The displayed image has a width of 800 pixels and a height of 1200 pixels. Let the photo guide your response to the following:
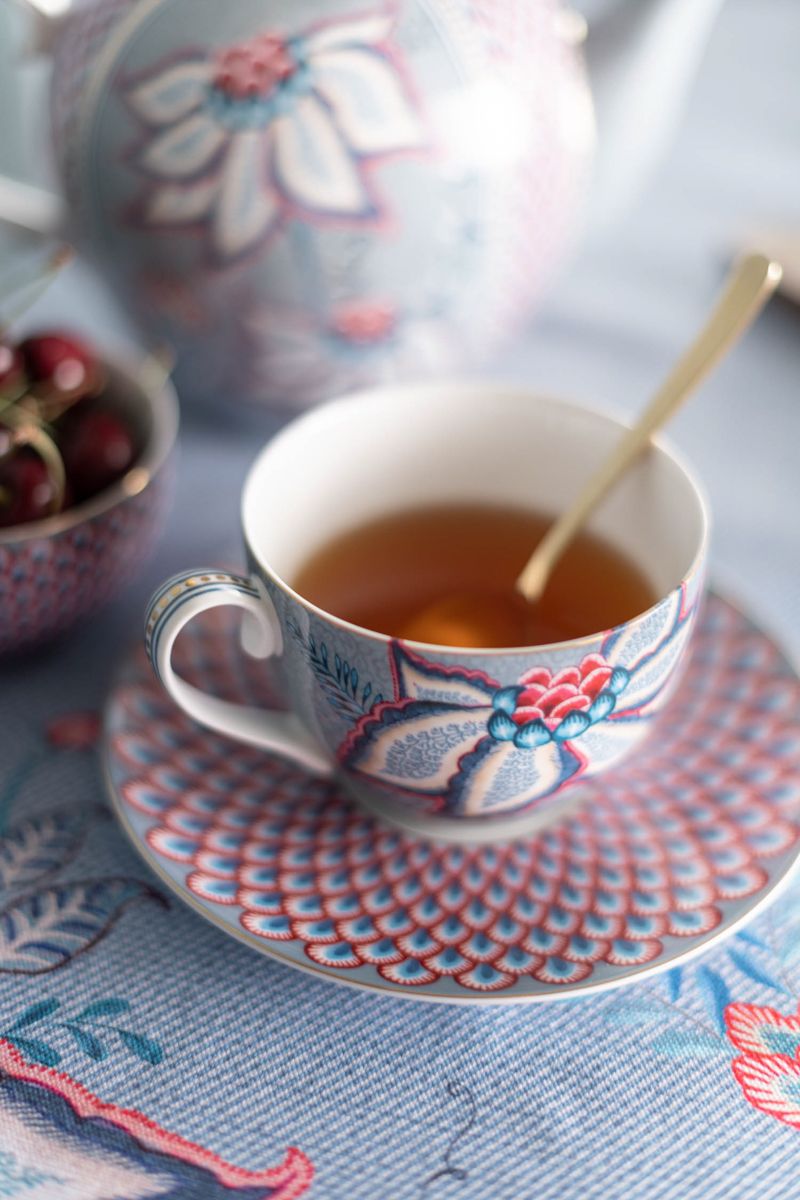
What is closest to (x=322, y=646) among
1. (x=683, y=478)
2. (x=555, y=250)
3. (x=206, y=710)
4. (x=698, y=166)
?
(x=206, y=710)

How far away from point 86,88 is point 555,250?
277mm

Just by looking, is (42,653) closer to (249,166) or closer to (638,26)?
(249,166)

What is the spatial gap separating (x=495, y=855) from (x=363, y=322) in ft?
1.04

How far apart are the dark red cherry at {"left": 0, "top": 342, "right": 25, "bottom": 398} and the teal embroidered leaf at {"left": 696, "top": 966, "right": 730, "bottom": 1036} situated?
16.1 inches

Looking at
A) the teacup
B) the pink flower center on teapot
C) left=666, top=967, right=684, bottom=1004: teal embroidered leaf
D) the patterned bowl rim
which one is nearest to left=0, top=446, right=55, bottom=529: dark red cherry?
the patterned bowl rim

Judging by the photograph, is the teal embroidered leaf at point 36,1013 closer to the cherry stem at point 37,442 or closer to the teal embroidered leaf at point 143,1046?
the teal embroidered leaf at point 143,1046

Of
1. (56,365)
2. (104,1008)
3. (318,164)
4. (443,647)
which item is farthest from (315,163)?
(104,1008)

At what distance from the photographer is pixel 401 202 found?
0.59 m

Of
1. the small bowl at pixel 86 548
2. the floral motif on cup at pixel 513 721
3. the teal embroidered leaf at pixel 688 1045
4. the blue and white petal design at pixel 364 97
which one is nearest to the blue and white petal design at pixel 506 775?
the floral motif on cup at pixel 513 721

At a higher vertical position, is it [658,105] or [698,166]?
[658,105]

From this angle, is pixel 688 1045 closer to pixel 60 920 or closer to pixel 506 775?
pixel 506 775

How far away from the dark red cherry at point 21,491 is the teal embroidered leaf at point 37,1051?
0.23m

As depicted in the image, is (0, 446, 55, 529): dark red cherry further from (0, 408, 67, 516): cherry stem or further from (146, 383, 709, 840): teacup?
(146, 383, 709, 840): teacup

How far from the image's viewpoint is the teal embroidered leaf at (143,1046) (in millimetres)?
410
